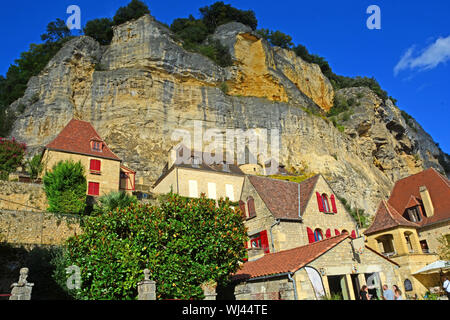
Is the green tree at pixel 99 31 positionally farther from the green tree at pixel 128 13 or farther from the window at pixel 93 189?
the window at pixel 93 189

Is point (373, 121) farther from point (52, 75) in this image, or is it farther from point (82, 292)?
point (82, 292)

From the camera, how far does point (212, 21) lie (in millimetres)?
63375

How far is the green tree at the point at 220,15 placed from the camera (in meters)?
62.6

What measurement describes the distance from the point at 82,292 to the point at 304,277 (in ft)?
27.2

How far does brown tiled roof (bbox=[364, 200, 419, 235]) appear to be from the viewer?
21989 millimetres

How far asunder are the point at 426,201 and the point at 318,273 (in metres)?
13.4

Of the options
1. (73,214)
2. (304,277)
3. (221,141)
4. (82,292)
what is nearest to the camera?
(82,292)

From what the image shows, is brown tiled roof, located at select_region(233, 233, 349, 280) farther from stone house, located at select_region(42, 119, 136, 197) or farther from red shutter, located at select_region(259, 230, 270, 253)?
stone house, located at select_region(42, 119, 136, 197)

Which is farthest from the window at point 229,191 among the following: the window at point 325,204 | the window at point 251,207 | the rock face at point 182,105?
the window at point 325,204

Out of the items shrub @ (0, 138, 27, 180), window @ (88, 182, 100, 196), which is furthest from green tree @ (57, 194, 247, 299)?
shrub @ (0, 138, 27, 180)

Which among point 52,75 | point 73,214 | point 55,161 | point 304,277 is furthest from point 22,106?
point 304,277

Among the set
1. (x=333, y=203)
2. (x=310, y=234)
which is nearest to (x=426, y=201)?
(x=333, y=203)

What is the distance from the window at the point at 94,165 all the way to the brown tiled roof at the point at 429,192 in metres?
22.4

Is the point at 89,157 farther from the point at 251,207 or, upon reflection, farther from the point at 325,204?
the point at 325,204
